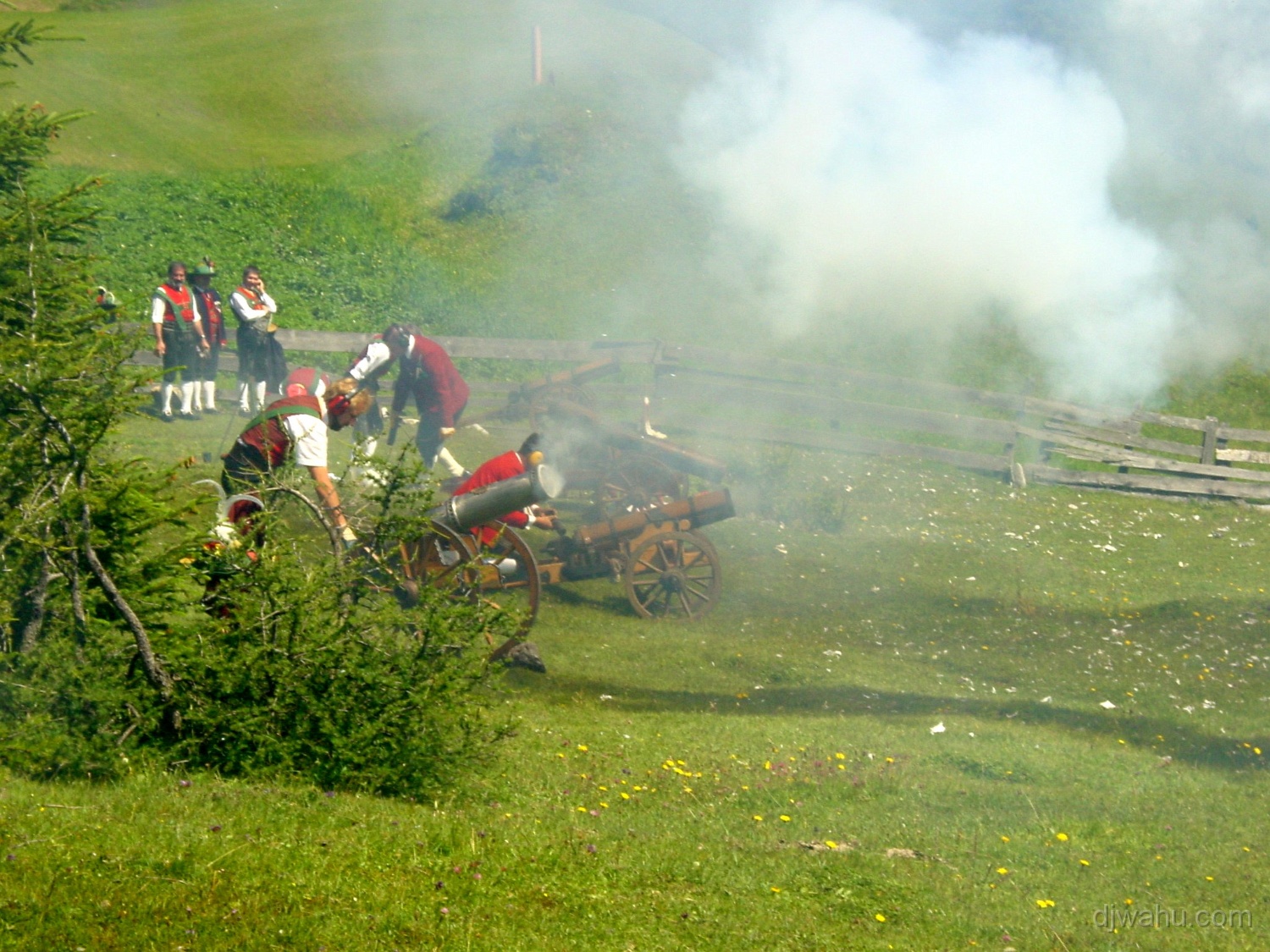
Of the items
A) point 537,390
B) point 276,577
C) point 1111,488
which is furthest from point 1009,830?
point 1111,488

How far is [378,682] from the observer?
20.0 ft

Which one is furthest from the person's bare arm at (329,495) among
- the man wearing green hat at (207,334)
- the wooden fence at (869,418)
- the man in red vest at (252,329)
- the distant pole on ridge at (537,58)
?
the distant pole on ridge at (537,58)

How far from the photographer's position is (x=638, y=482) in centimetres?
1375

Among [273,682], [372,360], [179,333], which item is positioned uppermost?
[179,333]

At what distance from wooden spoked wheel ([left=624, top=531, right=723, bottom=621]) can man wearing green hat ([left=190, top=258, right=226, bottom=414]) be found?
7740mm

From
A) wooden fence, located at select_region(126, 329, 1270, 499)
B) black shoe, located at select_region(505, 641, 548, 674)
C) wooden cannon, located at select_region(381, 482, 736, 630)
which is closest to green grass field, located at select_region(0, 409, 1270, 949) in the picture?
black shoe, located at select_region(505, 641, 548, 674)

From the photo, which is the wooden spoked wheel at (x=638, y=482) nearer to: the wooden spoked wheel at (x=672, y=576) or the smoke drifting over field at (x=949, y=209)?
the wooden spoked wheel at (x=672, y=576)

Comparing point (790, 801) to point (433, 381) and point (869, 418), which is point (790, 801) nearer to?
point (433, 381)

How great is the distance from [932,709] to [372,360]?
6858 mm

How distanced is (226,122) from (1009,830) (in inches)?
1186

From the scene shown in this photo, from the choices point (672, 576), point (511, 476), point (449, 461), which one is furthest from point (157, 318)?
point (672, 576)

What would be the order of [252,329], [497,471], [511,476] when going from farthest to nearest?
[252,329], [497,471], [511,476]

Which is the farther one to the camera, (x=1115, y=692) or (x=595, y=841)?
(x=1115, y=692)

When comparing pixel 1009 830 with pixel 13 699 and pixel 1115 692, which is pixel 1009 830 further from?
pixel 13 699
